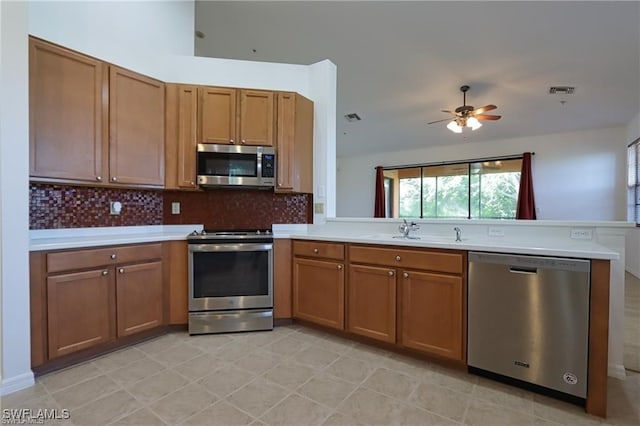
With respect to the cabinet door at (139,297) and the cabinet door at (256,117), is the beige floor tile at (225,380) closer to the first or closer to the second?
the cabinet door at (139,297)

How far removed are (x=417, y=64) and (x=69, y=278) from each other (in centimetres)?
399

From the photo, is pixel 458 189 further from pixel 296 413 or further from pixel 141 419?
pixel 141 419

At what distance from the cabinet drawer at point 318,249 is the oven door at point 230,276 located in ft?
0.84

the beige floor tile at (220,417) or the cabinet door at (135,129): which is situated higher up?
the cabinet door at (135,129)

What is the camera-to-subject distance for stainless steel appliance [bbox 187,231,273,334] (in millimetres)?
2709

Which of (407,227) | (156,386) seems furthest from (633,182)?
(156,386)

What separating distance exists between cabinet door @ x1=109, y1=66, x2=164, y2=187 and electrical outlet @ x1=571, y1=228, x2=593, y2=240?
3.29 metres

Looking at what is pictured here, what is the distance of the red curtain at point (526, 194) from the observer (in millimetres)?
6500

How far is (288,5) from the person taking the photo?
2773 mm

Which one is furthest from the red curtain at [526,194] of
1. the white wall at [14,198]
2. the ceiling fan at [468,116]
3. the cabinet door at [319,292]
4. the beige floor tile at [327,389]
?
the white wall at [14,198]

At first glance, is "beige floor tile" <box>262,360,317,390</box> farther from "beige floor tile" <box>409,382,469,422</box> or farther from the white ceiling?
the white ceiling

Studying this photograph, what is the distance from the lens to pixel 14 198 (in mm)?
1851

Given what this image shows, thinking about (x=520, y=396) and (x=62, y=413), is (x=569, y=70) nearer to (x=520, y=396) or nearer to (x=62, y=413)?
(x=520, y=396)

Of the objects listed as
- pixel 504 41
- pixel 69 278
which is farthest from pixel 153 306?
pixel 504 41
